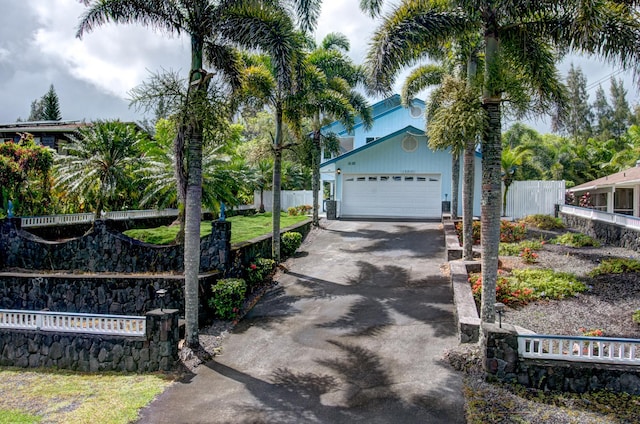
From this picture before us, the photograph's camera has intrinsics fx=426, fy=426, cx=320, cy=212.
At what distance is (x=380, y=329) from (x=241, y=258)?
5.09 meters

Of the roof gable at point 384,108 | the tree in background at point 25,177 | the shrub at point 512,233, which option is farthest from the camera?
the roof gable at point 384,108

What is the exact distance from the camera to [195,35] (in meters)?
9.41

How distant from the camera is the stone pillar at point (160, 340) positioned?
327 inches

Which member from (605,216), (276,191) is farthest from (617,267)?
(276,191)

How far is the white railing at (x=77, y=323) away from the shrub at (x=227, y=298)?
2015 mm

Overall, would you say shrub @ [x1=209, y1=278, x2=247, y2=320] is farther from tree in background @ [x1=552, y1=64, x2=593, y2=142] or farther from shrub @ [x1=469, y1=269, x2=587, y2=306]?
tree in background @ [x1=552, y1=64, x2=593, y2=142]

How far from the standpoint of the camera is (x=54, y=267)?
14016mm

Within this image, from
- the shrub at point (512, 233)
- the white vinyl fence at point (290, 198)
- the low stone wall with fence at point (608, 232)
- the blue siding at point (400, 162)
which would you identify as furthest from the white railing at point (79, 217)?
the low stone wall with fence at point (608, 232)

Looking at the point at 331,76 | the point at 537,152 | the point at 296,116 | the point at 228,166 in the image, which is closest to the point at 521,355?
the point at 296,116

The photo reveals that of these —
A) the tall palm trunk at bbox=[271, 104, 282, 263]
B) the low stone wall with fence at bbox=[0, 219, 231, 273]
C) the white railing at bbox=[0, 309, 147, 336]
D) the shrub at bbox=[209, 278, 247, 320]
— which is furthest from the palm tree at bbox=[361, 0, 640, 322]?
the low stone wall with fence at bbox=[0, 219, 231, 273]

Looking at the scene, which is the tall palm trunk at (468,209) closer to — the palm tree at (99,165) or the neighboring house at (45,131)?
the palm tree at (99,165)

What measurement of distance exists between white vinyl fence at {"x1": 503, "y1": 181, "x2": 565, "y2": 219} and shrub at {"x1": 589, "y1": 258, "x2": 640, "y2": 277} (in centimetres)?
1054

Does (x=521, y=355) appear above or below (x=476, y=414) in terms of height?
above

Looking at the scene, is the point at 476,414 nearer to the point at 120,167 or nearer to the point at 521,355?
the point at 521,355
